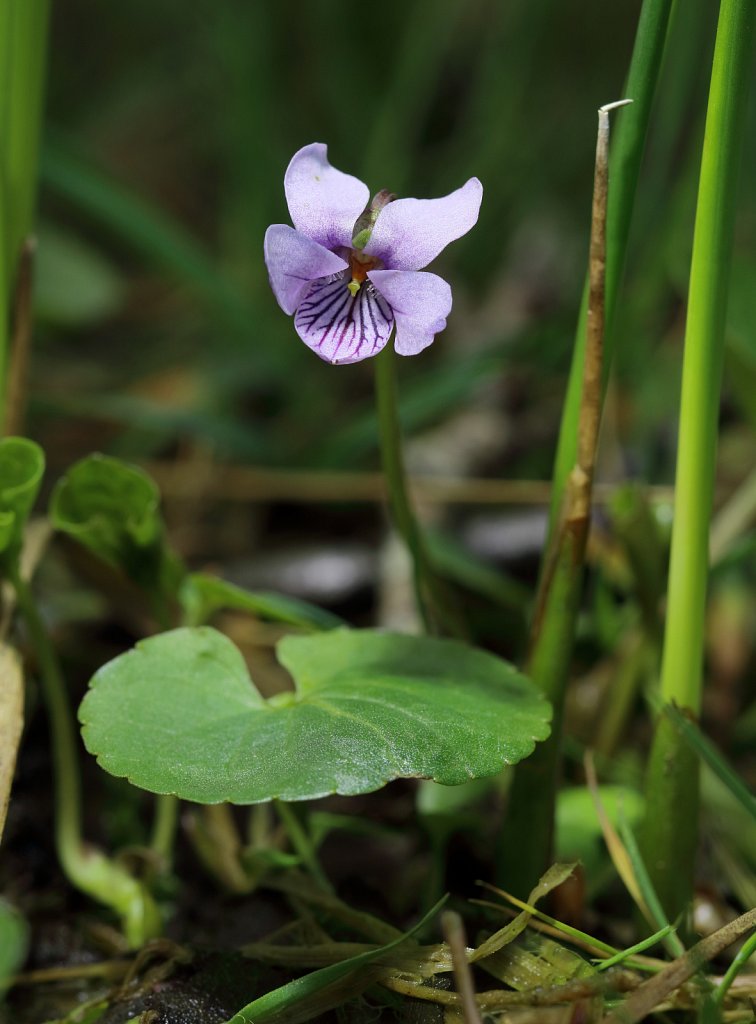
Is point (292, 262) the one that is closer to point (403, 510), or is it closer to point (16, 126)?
point (403, 510)

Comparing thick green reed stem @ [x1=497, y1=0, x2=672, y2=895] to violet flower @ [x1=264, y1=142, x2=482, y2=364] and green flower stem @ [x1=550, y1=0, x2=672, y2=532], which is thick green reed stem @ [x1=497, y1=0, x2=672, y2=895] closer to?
green flower stem @ [x1=550, y1=0, x2=672, y2=532]

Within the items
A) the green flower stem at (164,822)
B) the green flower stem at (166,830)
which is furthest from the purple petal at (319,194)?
the green flower stem at (166,830)

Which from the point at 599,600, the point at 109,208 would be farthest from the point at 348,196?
the point at 109,208

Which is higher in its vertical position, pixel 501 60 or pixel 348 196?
pixel 501 60

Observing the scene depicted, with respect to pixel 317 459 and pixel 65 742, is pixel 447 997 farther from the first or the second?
pixel 317 459

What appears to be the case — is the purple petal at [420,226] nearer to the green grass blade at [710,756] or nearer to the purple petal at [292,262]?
the purple petal at [292,262]

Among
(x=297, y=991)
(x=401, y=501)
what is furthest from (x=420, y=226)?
(x=297, y=991)
